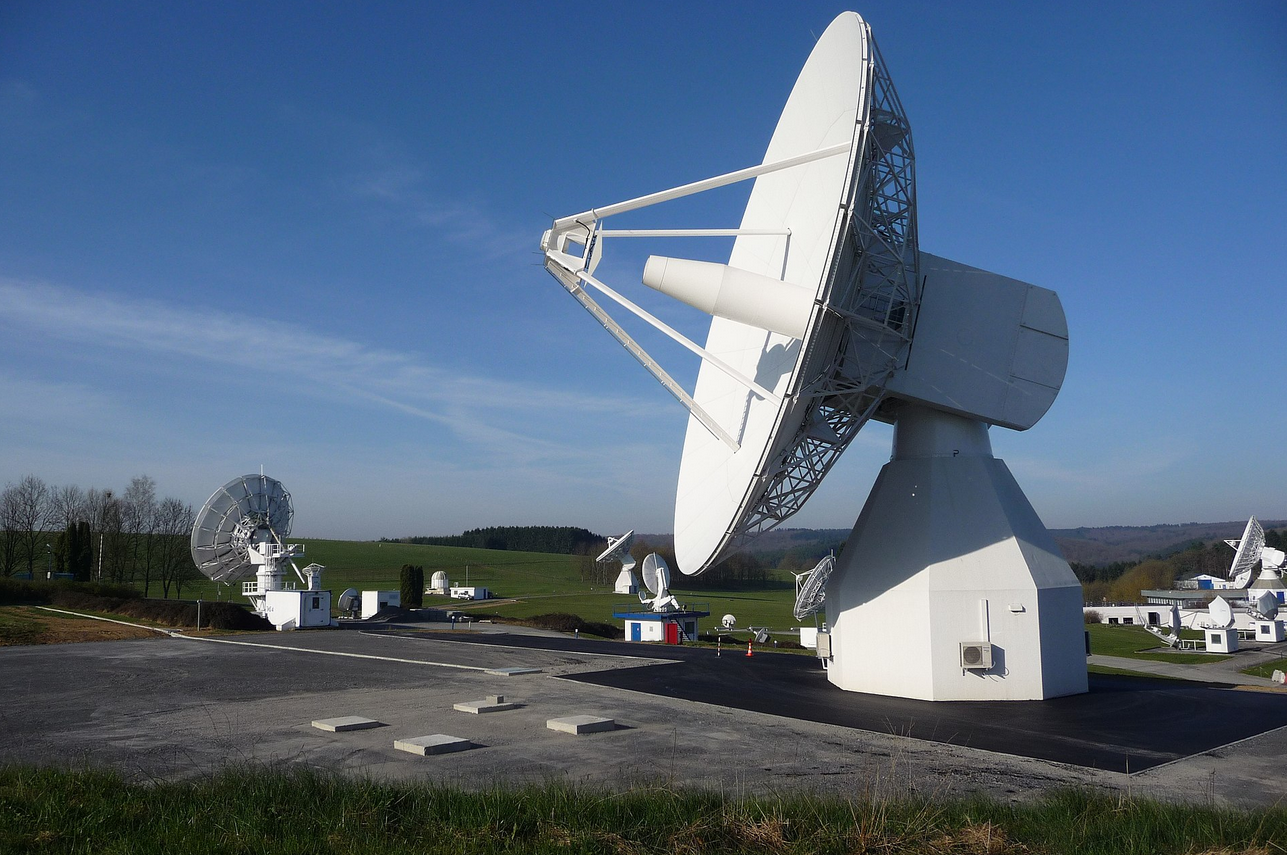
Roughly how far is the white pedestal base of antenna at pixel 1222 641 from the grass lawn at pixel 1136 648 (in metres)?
1.38

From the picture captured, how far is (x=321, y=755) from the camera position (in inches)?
426

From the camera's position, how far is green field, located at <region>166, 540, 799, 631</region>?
75.9 meters

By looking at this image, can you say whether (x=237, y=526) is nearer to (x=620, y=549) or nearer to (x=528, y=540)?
(x=620, y=549)

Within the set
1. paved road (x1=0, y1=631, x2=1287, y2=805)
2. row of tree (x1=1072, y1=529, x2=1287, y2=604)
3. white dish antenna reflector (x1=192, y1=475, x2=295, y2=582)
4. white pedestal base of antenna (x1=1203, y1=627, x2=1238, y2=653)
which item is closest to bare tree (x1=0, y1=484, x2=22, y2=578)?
white dish antenna reflector (x1=192, y1=475, x2=295, y2=582)

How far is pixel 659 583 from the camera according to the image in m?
49.6

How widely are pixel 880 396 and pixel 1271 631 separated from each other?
173ft

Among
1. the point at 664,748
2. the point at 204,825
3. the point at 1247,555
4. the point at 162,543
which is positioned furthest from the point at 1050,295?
the point at 162,543

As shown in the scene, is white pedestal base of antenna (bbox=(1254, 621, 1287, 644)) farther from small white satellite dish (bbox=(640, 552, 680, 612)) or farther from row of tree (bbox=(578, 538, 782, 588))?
row of tree (bbox=(578, 538, 782, 588))

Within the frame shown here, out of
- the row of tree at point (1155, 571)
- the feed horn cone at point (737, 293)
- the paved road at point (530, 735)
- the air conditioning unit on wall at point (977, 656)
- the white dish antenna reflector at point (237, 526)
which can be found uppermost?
the feed horn cone at point (737, 293)

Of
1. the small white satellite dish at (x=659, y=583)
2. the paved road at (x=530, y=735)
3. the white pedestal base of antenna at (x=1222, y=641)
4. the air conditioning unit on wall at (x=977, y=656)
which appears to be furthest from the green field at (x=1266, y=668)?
the small white satellite dish at (x=659, y=583)

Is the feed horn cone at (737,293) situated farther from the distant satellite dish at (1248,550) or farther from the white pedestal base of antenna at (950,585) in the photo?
the distant satellite dish at (1248,550)

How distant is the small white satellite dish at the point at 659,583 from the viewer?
48219 mm

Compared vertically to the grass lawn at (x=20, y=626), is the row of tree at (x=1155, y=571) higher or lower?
lower

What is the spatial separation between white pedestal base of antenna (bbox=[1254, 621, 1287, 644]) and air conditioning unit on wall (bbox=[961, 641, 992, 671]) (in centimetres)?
4927
